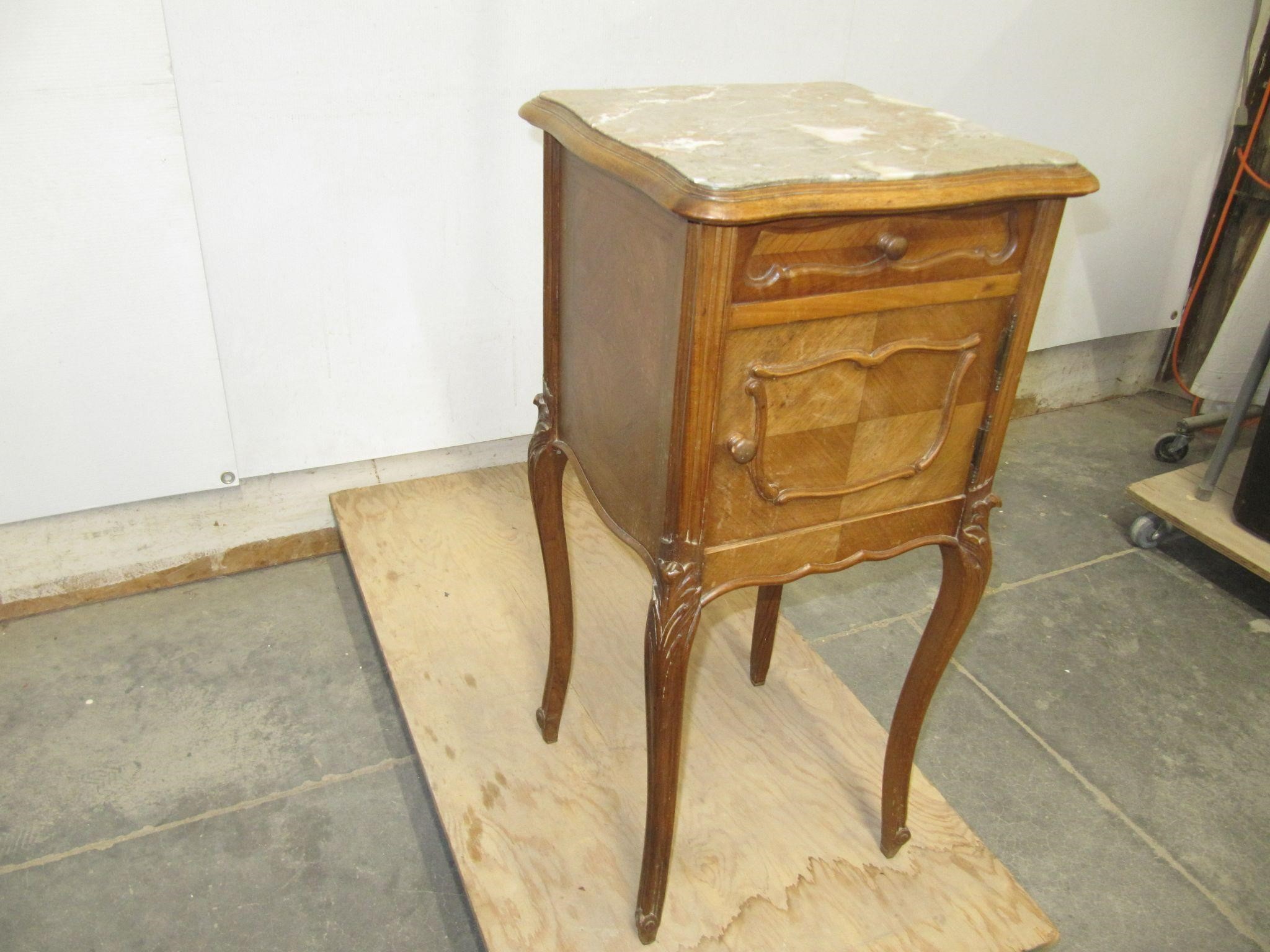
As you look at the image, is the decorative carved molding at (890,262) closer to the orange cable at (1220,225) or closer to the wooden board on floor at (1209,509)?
the wooden board on floor at (1209,509)

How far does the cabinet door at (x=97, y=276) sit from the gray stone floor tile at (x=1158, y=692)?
1.46 m

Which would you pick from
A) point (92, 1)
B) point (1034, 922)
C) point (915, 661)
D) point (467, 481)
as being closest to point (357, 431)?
point (467, 481)

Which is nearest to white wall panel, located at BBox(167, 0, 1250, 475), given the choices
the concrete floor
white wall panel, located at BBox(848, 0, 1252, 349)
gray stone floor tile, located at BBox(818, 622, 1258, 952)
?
white wall panel, located at BBox(848, 0, 1252, 349)

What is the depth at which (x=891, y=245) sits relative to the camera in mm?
934

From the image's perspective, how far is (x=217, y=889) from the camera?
137 centimetres

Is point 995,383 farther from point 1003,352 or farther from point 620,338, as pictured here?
point 620,338

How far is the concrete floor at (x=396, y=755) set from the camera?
1.37 m

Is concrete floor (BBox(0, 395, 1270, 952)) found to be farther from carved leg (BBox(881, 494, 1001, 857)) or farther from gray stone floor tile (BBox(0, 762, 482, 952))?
carved leg (BBox(881, 494, 1001, 857))

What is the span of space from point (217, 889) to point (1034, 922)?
1062mm

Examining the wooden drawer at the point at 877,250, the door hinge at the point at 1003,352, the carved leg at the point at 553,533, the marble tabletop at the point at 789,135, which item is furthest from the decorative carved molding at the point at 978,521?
the carved leg at the point at 553,533

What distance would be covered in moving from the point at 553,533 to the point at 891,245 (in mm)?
617

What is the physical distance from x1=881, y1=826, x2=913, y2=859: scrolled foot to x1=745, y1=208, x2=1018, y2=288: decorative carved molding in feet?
2.46

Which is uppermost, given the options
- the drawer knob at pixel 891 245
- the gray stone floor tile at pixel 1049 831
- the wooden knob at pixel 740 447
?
the drawer knob at pixel 891 245

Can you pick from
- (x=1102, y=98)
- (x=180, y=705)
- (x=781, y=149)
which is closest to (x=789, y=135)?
(x=781, y=149)
